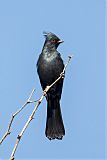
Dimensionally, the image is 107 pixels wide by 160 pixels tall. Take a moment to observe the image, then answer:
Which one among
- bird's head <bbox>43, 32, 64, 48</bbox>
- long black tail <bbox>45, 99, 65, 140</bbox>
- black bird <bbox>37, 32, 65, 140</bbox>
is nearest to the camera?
long black tail <bbox>45, 99, 65, 140</bbox>

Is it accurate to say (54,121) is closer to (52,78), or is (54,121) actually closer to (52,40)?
(52,78)

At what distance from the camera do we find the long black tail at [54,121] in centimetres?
721

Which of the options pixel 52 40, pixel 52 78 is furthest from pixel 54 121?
pixel 52 40

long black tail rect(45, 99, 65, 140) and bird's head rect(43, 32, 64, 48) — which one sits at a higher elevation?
bird's head rect(43, 32, 64, 48)

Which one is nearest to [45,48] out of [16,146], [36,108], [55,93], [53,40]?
[53,40]

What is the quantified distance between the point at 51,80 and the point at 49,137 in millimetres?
1010

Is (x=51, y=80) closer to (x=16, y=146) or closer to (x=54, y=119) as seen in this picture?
(x=54, y=119)

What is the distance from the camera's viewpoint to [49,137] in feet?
23.5

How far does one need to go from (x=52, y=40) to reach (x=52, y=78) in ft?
2.43

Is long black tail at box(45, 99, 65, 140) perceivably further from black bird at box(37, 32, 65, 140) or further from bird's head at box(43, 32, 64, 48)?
bird's head at box(43, 32, 64, 48)

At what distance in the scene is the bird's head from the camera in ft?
25.6

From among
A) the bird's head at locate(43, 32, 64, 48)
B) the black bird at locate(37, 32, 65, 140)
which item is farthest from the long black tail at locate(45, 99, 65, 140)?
the bird's head at locate(43, 32, 64, 48)

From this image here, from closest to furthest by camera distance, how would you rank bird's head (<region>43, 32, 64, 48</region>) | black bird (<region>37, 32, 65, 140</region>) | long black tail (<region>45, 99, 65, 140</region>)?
long black tail (<region>45, 99, 65, 140</region>), black bird (<region>37, 32, 65, 140</region>), bird's head (<region>43, 32, 64, 48</region>)

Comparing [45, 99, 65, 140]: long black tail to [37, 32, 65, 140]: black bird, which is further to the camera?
[37, 32, 65, 140]: black bird
